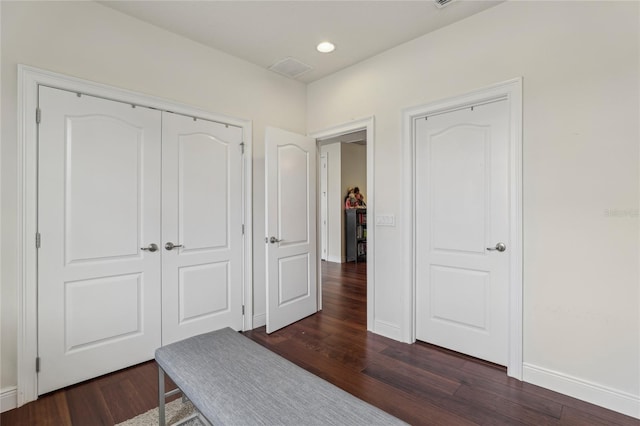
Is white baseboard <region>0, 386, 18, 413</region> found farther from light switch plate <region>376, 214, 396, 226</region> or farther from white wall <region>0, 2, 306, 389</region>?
light switch plate <region>376, 214, 396, 226</region>

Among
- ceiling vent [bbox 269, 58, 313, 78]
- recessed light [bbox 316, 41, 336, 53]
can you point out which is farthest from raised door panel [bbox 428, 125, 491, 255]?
ceiling vent [bbox 269, 58, 313, 78]

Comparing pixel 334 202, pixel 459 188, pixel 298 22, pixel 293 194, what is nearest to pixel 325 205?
pixel 334 202

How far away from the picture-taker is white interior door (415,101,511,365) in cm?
245

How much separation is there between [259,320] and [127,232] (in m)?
1.62

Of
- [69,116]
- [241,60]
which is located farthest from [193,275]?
[241,60]

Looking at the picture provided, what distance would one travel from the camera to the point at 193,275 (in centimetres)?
287

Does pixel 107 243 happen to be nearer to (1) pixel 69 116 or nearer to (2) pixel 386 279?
(1) pixel 69 116

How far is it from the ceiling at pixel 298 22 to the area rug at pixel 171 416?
9.33 feet

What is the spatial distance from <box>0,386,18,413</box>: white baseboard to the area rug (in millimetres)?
806

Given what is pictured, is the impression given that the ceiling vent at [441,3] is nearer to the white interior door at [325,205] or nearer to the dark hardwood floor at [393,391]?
the dark hardwood floor at [393,391]

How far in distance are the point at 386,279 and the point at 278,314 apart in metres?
1.18

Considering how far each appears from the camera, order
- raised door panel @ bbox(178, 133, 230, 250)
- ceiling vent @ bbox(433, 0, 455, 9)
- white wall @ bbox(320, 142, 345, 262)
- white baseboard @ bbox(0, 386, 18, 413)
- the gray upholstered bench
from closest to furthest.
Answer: the gray upholstered bench → white baseboard @ bbox(0, 386, 18, 413) → ceiling vent @ bbox(433, 0, 455, 9) → raised door panel @ bbox(178, 133, 230, 250) → white wall @ bbox(320, 142, 345, 262)

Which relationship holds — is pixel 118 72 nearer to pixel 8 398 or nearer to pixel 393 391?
pixel 8 398

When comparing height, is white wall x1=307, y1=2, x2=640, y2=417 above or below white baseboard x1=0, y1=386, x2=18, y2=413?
above
